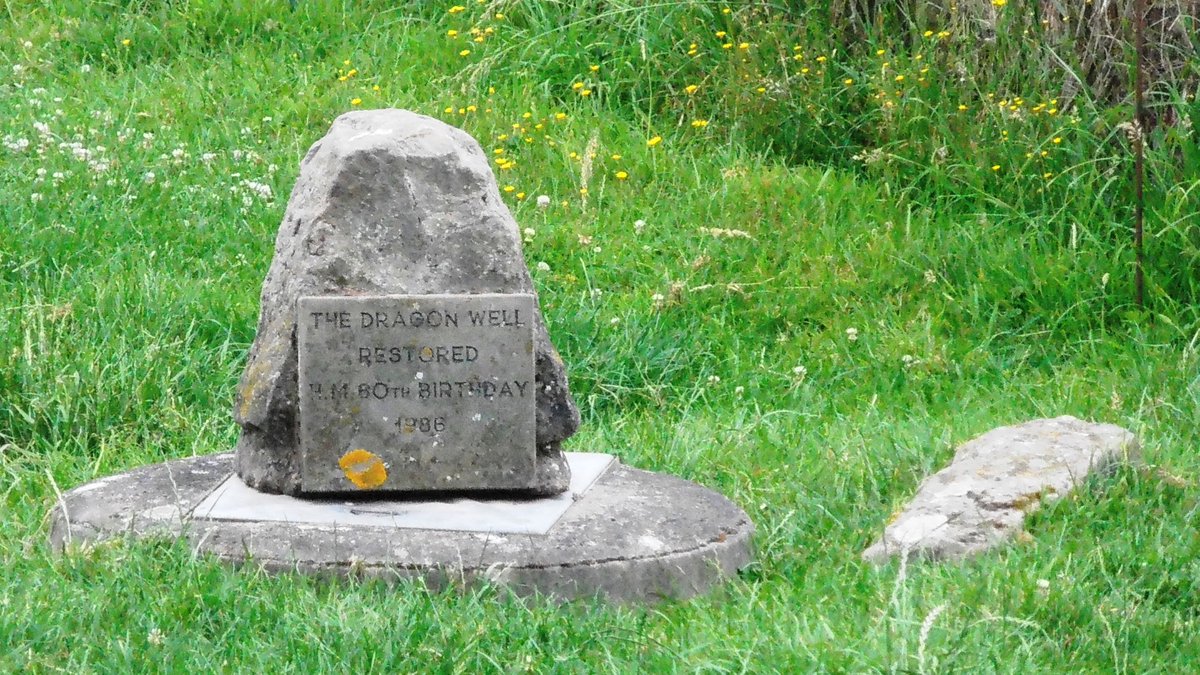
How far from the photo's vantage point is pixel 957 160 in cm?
784

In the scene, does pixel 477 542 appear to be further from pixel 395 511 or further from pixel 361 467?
pixel 361 467

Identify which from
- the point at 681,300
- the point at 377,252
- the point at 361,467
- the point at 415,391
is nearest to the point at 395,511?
the point at 361,467

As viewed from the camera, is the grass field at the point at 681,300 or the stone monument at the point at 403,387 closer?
the grass field at the point at 681,300

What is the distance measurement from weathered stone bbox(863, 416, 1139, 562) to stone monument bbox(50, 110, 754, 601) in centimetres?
47

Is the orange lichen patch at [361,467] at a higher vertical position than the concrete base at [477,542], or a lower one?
higher

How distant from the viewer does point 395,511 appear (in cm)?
453

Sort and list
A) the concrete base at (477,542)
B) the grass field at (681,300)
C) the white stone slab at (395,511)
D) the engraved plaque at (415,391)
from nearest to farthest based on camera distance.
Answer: the grass field at (681,300), the concrete base at (477,542), the white stone slab at (395,511), the engraved plaque at (415,391)

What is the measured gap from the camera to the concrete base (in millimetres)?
4195

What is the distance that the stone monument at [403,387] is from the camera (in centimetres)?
451

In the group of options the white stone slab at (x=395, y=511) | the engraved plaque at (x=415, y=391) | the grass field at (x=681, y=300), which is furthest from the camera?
the engraved plaque at (x=415, y=391)

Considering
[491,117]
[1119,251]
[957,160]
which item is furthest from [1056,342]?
[491,117]

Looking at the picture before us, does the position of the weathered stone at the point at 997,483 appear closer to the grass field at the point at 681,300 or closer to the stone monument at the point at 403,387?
the grass field at the point at 681,300

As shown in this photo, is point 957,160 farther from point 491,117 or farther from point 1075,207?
point 491,117

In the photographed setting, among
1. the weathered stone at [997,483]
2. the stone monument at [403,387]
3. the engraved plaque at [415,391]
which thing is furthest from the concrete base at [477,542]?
the weathered stone at [997,483]
